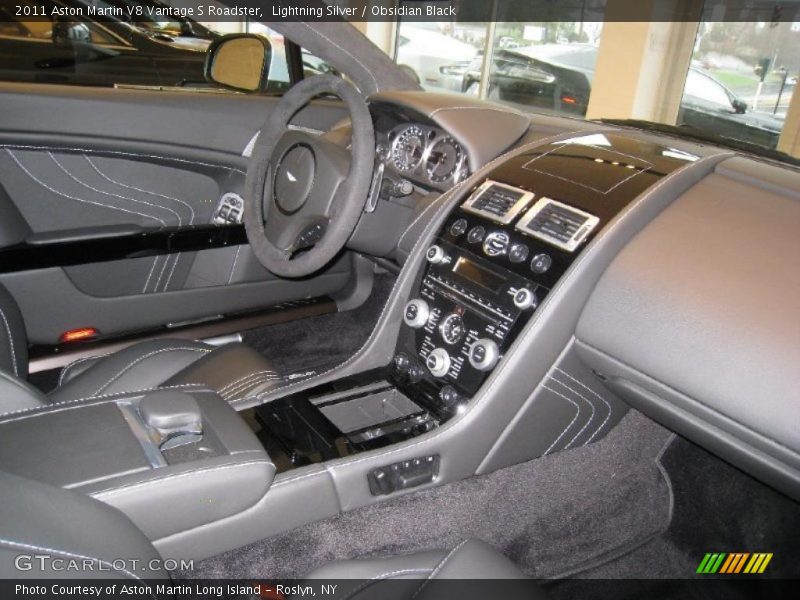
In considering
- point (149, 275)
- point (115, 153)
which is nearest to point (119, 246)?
point (149, 275)

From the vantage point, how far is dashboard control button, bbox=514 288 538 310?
1.40 meters

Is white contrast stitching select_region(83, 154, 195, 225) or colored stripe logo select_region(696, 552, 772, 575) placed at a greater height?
white contrast stitching select_region(83, 154, 195, 225)

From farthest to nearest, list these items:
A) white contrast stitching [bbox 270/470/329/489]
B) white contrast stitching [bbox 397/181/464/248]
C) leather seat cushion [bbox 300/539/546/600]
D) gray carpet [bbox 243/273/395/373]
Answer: gray carpet [bbox 243/273/395/373], white contrast stitching [bbox 397/181/464/248], white contrast stitching [bbox 270/470/329/489], leather seat cushion [bbox 300/539/546/600]

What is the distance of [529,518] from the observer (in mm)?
1574

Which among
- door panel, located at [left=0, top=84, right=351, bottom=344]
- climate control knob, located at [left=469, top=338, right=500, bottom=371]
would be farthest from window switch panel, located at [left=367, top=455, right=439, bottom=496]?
door panel, located at [left=0, top=84, right=351, bottom=344]

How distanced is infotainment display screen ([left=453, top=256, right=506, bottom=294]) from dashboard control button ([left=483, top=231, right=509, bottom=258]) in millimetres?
40

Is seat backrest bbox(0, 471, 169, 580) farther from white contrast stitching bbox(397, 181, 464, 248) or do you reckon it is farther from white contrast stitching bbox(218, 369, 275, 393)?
white contrast stitching bbox(397, 181, 464, 248)

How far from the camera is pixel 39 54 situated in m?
2.27

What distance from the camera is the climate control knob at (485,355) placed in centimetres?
143

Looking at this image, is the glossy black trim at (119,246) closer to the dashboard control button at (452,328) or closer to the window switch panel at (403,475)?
the dashboard control button at (452,328)

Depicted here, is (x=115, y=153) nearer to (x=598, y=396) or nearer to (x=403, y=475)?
(x=403, y=475)

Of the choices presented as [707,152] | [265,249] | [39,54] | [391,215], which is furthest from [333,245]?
[39,54]

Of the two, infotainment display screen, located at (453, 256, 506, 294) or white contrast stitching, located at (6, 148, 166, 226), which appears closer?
infotainment display screen, located at (453, 256, 506, 294)

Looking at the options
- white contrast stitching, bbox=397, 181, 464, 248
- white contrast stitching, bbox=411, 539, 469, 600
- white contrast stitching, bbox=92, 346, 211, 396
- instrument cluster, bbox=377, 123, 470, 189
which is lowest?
white contrast stitching, bbox=92, 346, 211, 396
